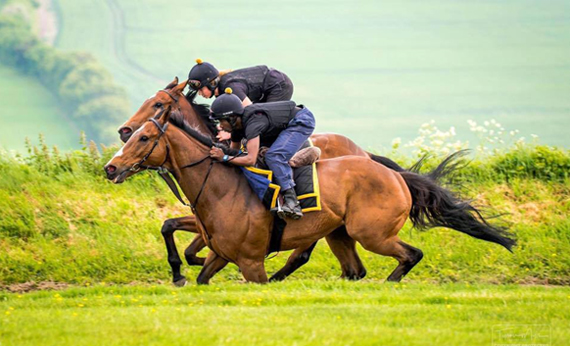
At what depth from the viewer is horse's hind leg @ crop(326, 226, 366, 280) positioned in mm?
9562

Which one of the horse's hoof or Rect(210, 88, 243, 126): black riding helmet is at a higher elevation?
Rect(210, 88, 243, 126): black riding helmet

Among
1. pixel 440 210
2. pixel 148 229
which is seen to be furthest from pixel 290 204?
pixel 148 229

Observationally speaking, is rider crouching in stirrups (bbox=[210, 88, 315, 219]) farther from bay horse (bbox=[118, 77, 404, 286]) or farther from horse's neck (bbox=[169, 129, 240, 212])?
bay horse (bbox=[118, 77, 404, 286])

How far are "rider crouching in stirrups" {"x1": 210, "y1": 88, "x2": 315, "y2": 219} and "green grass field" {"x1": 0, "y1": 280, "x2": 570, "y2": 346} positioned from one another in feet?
3.45

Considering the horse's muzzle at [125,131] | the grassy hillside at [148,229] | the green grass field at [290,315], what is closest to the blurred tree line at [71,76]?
the grassy hillside at [148,229]

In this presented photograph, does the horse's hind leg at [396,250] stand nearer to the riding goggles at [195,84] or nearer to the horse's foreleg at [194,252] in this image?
the horse's foreleg at [194,252]

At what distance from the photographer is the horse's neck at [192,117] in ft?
30.4

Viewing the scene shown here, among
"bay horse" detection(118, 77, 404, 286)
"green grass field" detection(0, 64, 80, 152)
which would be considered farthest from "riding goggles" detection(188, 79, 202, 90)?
"green grass field" detection(0, 64, 80, 152)

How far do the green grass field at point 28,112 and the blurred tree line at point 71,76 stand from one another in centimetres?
34

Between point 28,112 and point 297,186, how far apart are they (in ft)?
59.9

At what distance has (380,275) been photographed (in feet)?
38.2

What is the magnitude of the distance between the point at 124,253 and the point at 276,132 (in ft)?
13.4

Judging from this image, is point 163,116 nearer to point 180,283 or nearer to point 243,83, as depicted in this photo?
point 243,83

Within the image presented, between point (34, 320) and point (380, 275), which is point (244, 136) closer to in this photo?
point (34, 320)
